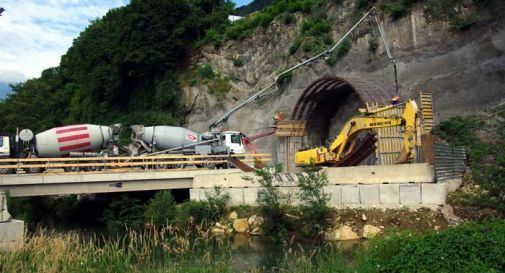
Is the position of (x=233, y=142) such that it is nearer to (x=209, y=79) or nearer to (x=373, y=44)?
(x=373, y=44)

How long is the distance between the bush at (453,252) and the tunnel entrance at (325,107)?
2375cm

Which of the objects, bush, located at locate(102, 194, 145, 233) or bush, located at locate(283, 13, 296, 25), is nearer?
bush, located at locate(102, 194, 145, 233)

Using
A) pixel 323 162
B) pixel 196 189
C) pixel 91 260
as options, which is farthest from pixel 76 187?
pixel 91 260

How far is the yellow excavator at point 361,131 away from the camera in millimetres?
21578

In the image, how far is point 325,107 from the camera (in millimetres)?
36875

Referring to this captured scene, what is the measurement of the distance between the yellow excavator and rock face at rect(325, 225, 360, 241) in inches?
149

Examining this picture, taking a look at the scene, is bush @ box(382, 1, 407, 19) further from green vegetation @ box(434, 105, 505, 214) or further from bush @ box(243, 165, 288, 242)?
bush @ box(243, 165, 288, 242)

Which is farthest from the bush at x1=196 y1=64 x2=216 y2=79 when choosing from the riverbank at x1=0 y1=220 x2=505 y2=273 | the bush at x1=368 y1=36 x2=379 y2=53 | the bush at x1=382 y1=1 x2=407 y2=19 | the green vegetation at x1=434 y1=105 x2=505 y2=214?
the riverbank at x1=0 y1=220 x2=505 y2=273

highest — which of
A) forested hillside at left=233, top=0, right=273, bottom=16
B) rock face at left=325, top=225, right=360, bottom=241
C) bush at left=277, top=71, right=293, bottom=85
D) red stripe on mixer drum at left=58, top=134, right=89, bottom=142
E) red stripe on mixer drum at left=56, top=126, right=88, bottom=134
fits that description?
forested hillside at left=233, top=0, right=273, bottom=16

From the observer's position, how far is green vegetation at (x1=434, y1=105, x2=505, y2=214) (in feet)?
50.9

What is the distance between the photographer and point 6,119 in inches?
2667

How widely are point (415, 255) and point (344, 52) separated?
107ft

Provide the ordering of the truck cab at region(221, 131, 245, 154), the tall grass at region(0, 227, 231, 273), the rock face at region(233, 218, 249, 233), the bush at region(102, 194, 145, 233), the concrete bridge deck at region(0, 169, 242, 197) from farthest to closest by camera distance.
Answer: the truck cab at region(221, 131, 245, 154) → the bush at region(102, 194, 145, 233) → the concrete bridge deck at region(0, 169, 242, 197) → the rock face at region(233, 218, 249, 233) → the tall grass at region(0, 227, 231, 273)

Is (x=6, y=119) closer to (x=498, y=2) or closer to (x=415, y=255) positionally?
(x=498, y=2)
